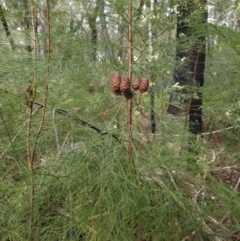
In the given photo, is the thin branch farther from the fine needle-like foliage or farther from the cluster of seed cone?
the cluster of seed cone

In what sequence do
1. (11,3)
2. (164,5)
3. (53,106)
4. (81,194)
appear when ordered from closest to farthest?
A: (81,194)
(164,5)
(53,106)
(11,3)

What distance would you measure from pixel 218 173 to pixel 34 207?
227cm

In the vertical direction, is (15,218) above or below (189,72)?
below

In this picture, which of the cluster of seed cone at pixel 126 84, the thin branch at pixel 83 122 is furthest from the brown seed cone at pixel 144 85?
the thin branch at pixel 83 122

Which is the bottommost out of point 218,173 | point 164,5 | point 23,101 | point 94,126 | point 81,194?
point 218,173

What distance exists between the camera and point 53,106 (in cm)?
194

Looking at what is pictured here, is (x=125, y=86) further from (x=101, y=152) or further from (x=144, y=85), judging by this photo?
(x=101, y=152)

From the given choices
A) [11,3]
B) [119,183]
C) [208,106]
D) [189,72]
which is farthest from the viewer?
[189,72]

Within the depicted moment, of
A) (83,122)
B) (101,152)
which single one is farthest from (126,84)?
(83,122)

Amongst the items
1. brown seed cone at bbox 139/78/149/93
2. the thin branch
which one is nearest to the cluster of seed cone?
brown seed cone at bbox 139/78/149/93

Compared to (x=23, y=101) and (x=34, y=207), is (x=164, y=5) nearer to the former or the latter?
(x=23, y=101)

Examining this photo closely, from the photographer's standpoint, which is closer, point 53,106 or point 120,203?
point 120,203

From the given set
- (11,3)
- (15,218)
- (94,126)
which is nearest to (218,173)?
(94,126)

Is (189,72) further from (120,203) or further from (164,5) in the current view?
(120,203)
